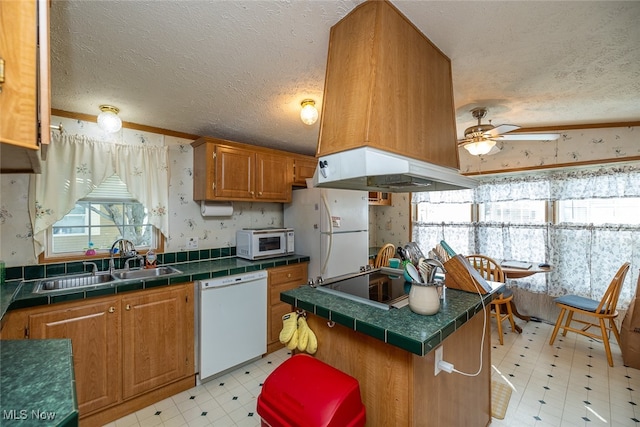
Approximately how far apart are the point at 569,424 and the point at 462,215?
263 centimetres

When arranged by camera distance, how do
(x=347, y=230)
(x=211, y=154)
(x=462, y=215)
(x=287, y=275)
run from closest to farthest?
1. (x=211, y=154)
2. (x=287, y=275)
3. (x=347, y=230)
4. (x=462, y=215)

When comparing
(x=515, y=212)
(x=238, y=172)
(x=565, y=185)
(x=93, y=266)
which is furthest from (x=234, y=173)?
(x=565, y=185)

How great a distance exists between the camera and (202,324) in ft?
7.68

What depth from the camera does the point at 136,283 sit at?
204 centimetres

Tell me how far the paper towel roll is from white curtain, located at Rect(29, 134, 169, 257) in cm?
35

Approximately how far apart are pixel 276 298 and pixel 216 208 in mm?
1162

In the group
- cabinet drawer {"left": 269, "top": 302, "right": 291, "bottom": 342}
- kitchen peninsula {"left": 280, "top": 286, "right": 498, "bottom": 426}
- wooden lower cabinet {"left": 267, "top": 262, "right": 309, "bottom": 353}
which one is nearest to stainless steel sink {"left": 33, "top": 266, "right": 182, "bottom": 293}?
wooden lower cabinet {"left": 267, "top": 262, "right": 309, "bottom": 353}

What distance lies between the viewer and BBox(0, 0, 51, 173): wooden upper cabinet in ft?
2.02

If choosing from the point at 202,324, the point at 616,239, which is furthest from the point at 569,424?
the point at 202,324

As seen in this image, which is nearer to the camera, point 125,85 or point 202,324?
point 125,85

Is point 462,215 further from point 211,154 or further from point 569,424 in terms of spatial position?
point 211,154

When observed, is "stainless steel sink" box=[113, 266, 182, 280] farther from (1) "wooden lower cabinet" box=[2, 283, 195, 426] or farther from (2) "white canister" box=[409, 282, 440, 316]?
(2) "white canister" box=[409, 282, 440, 316]

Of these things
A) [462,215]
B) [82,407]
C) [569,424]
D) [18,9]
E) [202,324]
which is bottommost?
[569,424]

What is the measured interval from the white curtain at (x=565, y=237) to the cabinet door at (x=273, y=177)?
100 inches
